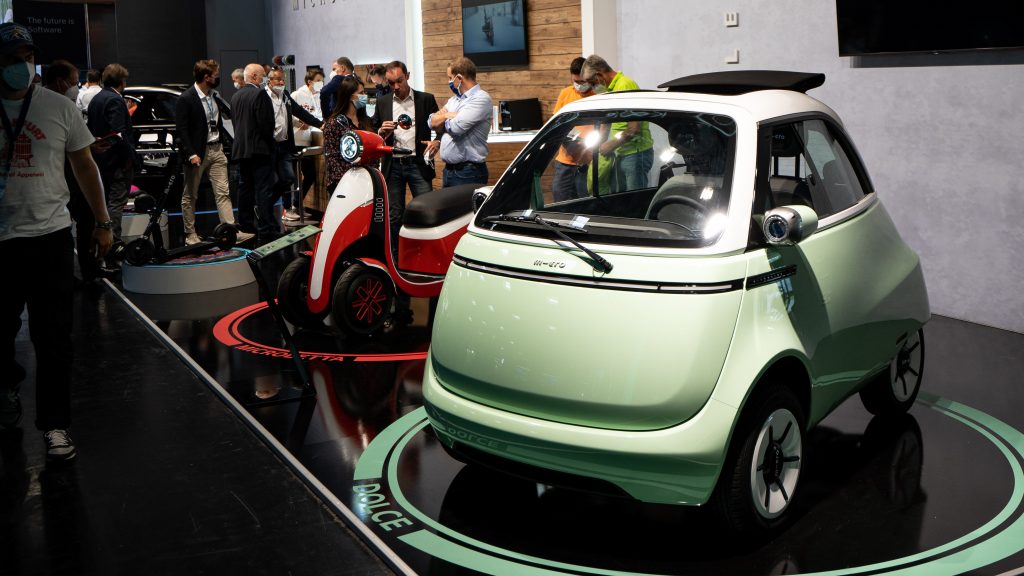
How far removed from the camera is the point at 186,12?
19109mm

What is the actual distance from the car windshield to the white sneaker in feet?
6.58

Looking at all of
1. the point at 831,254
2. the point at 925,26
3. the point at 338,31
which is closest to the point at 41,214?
the point at 831,254

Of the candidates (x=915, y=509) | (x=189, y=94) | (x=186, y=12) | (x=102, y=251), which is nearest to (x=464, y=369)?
(x=915, y=509)

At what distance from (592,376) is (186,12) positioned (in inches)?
707

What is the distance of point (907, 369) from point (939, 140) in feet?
7.46

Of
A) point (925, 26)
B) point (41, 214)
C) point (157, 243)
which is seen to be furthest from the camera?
point (157, 243)

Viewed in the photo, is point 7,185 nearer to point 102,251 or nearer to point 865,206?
point 102,251

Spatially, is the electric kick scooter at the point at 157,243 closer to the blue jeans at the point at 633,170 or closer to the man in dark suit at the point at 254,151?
the man in dark suit at the point at 254,151

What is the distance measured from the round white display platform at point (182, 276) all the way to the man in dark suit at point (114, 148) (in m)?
0.68

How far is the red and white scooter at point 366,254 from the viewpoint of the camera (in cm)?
611

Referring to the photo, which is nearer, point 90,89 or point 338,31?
point 90,89

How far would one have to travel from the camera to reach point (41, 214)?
4129 millimetres

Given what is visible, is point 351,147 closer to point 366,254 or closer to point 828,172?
point 366,254

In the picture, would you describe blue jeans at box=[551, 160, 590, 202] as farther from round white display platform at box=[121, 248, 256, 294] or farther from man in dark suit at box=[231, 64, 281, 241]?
man in dark suit at box=[231, 64, 281, 241]
